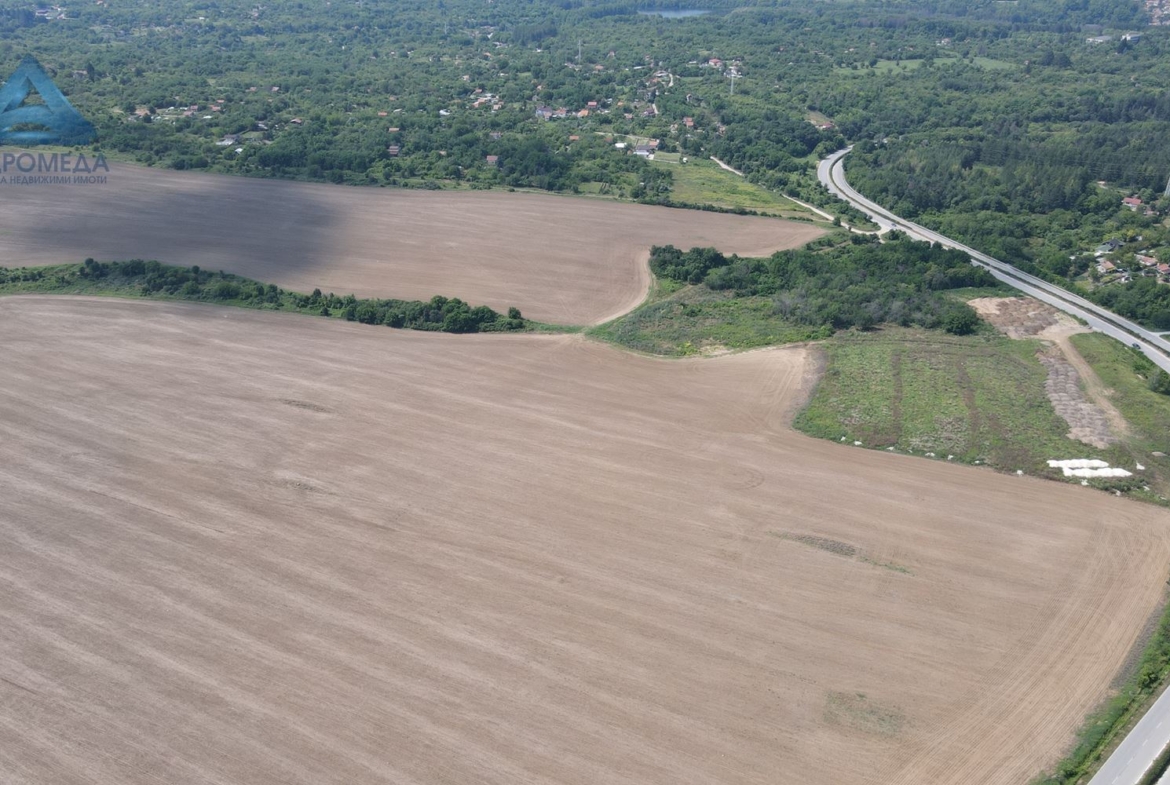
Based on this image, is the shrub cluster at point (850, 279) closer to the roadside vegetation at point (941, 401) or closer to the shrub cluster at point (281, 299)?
the roadside vegetation at point (941, 401)

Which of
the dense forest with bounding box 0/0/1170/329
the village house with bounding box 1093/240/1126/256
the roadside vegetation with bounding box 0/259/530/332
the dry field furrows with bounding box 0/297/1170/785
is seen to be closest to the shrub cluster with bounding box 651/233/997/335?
the dense forest with bounding box 0/0/1170/329

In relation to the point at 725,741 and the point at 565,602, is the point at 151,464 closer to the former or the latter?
the point at 565,602

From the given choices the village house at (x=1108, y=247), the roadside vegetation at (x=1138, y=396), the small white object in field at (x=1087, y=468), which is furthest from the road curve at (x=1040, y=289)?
the small white object in field at (x=1087, y=468)

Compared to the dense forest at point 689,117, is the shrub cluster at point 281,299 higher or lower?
lower

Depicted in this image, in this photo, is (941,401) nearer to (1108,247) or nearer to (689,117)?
(1108,247)

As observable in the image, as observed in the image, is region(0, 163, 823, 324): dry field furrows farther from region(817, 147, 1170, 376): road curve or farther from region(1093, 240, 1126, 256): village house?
region(1093, 240, 1126, 256): village house

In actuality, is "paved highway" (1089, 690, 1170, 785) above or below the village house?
below

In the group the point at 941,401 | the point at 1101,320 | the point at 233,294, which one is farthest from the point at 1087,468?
the point at 233,294
